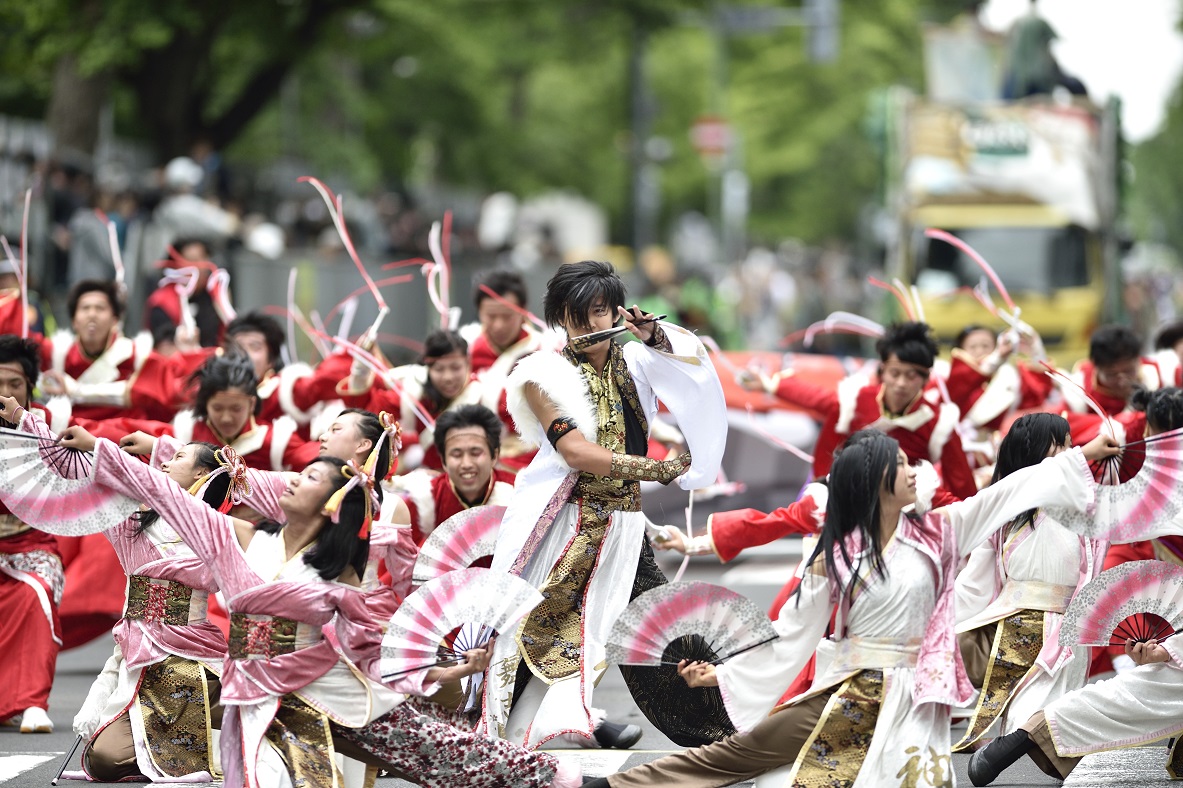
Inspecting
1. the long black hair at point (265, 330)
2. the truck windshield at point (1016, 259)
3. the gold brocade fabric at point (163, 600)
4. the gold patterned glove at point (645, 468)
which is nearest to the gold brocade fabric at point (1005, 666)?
the gold patterned glove at point (645, 468)

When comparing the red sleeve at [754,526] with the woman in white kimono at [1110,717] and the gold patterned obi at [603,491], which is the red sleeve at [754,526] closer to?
the gold patterned obi at [603,491]

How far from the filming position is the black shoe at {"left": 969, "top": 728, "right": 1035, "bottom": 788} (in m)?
5.89

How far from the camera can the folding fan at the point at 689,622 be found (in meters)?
5.30

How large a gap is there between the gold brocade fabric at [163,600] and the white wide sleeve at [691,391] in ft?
5.49

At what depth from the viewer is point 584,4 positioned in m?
24.4

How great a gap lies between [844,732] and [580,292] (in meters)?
1.64

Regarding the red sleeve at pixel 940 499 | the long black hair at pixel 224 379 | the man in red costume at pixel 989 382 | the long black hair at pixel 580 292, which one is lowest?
the red sleeve at pixel 940 499

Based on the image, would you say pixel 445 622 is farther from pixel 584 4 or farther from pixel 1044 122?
pixel 584 4

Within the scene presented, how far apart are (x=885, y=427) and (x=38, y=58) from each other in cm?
1188

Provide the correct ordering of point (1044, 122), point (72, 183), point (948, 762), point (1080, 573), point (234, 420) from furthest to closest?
1. point (1044, 122)
2. point (72, 183)
3. point (234, 420)
4. point (1080, 573)
5. point (948, 762)

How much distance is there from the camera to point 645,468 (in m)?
5.88

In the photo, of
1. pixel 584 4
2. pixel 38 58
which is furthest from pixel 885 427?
pixel 584 4

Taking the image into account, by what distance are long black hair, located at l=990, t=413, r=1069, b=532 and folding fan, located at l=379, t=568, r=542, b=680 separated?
5.66 feet

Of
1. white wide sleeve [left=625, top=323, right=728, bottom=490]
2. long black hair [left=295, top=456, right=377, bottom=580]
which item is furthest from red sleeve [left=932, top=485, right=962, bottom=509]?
long black hair [left=295, top=456, right=377, bottom=580]
